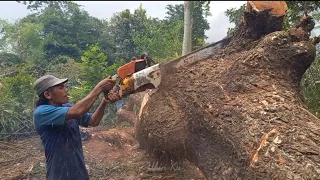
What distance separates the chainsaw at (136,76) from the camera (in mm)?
3053

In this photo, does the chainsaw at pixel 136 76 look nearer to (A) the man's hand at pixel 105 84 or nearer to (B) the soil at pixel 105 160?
(A) the man's hand at pixel 105 84

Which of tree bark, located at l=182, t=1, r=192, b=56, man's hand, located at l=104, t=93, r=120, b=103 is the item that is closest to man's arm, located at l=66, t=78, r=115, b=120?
man's hand, located at l=104, t=93, r=120, b=103

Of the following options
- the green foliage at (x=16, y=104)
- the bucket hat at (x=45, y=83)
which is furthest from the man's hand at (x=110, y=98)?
the green foliage at (x=16, y=104)

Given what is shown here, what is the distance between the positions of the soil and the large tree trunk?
614 millimetres

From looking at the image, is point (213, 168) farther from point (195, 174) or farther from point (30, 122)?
point (30, 122)

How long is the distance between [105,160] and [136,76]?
2757mm

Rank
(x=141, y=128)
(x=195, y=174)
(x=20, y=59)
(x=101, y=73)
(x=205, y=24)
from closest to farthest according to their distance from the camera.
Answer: (x=141, y=128) < (x=195, y=174) < (x=101, y=73) < (x=20, y=59) < (x=205, y=24)

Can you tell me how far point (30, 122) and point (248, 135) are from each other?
609 cm

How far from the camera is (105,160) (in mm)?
5414

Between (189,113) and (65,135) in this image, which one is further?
(189,113)

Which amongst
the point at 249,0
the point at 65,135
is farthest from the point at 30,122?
the point at 249,0

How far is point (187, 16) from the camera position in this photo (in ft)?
33.6

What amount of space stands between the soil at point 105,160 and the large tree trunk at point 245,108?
2.02 feet

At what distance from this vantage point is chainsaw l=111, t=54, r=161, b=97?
305 cm
